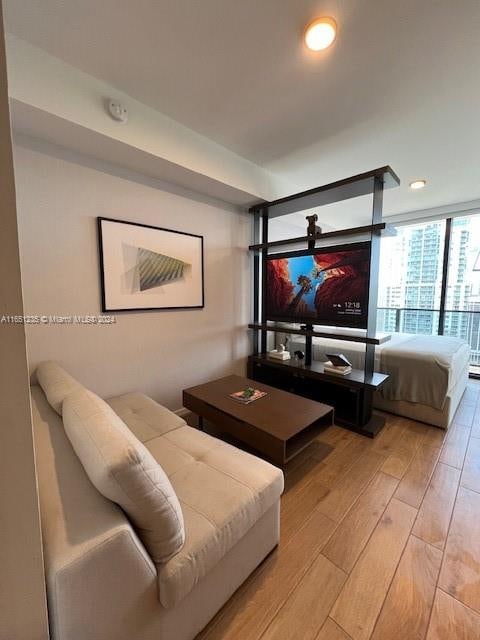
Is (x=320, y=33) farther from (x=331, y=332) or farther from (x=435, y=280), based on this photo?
(x=435, y=280)

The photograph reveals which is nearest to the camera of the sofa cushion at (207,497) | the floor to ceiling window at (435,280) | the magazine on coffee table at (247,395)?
the sofa cushion at (207,497)

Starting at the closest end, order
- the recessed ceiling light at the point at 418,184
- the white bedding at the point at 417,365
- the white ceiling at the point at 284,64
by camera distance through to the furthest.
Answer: the white ceiling at the point at 284,64 < the white bedding at the point at 417,365 < the recessed ceiling light at the point at 418,184

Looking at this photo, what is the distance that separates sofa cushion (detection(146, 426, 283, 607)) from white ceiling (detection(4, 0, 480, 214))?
2238 millimetres

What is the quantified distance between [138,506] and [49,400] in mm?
960

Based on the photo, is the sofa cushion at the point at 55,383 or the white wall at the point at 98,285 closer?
the sofa cushion at the point at 55,383

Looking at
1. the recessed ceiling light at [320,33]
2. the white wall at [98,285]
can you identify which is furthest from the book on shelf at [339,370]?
the recessed ceiling light at [320,33]

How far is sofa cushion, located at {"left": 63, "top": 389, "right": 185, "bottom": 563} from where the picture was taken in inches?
30.8

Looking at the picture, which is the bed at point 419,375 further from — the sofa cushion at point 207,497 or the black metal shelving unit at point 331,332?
the sofa cushion at point 207,497

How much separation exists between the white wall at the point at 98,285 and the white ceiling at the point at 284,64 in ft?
2.16

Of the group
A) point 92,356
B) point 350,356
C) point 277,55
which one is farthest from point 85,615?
point 350,356

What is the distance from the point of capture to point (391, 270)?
201 inches

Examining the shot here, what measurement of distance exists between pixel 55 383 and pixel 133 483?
1059 mm

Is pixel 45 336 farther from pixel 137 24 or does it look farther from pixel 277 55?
pixel 277 55

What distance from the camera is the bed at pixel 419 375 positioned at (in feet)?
8.07
